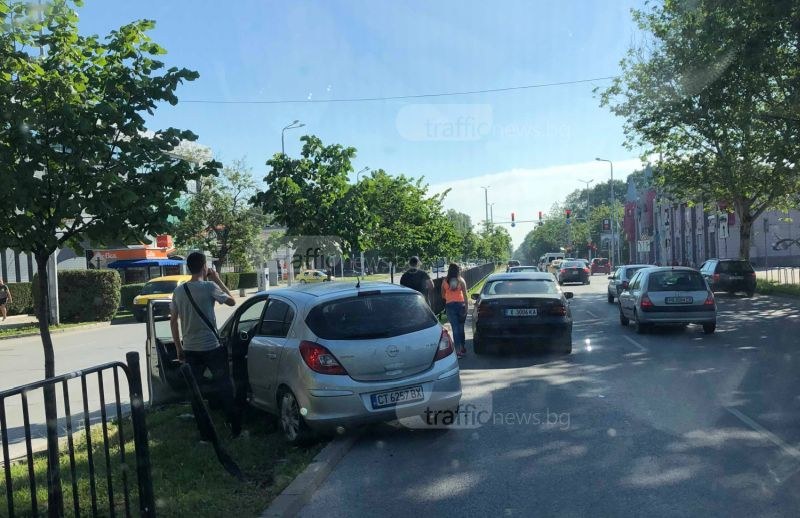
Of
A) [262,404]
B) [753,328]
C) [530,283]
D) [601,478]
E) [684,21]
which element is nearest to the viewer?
[601,478]

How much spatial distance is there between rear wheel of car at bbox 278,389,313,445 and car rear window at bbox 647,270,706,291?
10209mm

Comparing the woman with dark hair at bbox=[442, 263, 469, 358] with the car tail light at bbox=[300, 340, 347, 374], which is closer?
the car tail light at bbox=[300, 340, 347, 374]

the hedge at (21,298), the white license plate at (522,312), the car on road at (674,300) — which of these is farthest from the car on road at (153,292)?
the car on road at (674,300)

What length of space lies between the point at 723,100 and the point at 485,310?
13.3 metres

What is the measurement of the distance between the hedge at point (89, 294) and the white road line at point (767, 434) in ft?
76.5

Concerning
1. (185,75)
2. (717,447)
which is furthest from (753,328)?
(185,75)

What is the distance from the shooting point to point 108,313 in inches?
1017

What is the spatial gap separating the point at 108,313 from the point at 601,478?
2402 cm

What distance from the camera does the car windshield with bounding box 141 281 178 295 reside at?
25.7 meters

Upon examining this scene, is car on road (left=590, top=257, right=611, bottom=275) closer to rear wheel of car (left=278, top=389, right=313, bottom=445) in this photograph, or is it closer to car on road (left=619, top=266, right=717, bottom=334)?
car on road (left=619, top=266, right=717, bottom=334)

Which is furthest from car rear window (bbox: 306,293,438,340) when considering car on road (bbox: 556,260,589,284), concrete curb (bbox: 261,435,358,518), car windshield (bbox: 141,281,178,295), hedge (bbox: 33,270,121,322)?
car on road (bbox: 556,260,589,284)

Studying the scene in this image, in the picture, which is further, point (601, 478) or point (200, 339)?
point (200, 339)

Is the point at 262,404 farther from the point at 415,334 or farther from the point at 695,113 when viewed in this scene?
the point at 695,113

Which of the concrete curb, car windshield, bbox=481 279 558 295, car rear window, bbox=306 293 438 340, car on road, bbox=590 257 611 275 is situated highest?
car rear window, bbox=306 293 438 340
